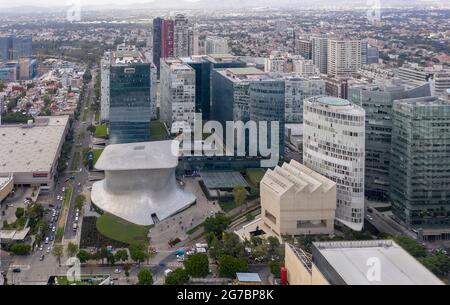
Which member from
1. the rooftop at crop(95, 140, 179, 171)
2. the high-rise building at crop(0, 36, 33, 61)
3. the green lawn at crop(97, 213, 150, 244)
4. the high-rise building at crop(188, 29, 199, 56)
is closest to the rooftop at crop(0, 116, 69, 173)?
the rooftop at crop(95, 140, 179, 171)

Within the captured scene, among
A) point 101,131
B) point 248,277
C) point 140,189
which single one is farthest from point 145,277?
point 101,131

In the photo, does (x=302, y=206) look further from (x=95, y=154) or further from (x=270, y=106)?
(x=95, y=154)

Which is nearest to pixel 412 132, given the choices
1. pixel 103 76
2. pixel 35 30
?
pixel 103 76

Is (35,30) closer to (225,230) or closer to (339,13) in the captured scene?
(339,13)

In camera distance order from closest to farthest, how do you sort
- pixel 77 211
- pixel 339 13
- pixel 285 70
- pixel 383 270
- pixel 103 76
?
pixel 383 270 → pixel 77 211 → pixel 103 76 → pixel 285 70 → pixel 339 13

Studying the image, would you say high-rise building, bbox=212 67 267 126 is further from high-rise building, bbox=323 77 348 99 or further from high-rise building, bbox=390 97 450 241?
high-rise building, bbox=390 97 450 241

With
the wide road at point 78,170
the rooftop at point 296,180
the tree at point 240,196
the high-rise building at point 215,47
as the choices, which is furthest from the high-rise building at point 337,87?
the rooftop at point 296,180
